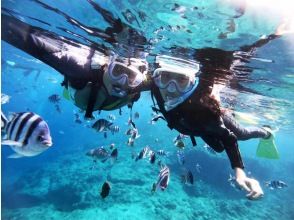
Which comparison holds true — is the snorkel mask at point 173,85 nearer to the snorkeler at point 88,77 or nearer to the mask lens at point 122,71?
the snorkeler at point 88,77

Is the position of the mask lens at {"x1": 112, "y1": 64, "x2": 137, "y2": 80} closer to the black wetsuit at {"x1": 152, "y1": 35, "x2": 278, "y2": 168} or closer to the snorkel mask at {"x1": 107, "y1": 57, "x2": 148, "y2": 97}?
the snorkel mask at {"x1": 107, "y1": 57, "x2": 148, "y2": 97}

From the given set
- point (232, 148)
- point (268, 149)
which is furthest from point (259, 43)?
point (232, 148)

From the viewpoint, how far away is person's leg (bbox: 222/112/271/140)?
30.3ft

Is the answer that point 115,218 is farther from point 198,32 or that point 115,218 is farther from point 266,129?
Result: point 198,32

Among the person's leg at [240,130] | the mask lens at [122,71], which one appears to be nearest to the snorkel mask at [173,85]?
the mask lens at [122,71]

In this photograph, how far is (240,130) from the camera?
9.60 meters

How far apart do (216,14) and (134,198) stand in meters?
15.4

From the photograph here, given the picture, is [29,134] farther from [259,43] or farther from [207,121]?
[259,43]

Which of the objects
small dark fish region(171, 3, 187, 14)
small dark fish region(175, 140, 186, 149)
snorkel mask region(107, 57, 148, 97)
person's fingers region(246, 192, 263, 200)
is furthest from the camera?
small dark fish region(175, 140, 186, 149)

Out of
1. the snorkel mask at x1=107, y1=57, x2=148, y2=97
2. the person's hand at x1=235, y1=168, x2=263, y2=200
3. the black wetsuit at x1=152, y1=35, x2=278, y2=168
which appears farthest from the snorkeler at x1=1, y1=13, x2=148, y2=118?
the person's hand at x1=235, y1=168, x2=263, y2=200

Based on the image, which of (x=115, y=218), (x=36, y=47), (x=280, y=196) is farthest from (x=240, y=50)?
(x=280, y=196)

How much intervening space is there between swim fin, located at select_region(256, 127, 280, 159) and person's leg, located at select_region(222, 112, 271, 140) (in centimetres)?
Result: 21

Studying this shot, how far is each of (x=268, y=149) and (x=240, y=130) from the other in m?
1.76

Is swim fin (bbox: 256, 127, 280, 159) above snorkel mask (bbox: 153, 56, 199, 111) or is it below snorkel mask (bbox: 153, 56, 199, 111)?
below
